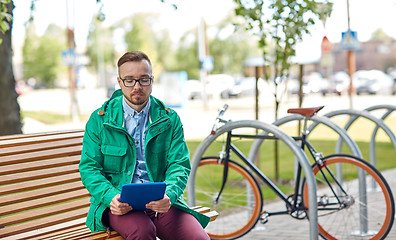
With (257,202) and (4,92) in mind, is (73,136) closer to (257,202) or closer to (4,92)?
(257,202)

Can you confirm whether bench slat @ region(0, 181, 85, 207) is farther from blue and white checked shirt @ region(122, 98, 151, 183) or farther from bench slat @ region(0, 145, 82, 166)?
blue and white checked shirt @ region(122, 98, 151, 183)

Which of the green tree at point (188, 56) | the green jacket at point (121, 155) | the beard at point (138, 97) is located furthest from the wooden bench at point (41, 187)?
the green tree at point (188, 56)

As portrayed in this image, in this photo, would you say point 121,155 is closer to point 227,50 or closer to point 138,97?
point 138,97

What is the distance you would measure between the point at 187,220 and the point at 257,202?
1680 millimetres

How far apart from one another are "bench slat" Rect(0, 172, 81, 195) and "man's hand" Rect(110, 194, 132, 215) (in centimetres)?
110

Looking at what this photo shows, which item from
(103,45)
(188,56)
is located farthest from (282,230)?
(103,45)

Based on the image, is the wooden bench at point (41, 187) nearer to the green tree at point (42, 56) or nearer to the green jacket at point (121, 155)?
the green jacket at point (121, 155)

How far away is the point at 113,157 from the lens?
10.1 ft

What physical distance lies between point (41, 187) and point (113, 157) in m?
1.08

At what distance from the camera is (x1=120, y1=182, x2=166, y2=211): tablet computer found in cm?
271

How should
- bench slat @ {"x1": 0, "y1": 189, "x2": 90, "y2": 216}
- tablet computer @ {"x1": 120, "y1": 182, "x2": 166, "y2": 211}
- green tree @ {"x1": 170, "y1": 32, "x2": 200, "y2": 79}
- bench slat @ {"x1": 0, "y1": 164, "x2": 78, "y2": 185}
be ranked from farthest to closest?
1. green tree @ {"x1": 170, "y1": 32, "x2": 200, "y2": 79}
2. bench slat @ {"x1": 0, "y1": 164, "x2": 78, "y2": 185}
3. bench slat @ {"x1": 0, "y1": 189, "x2": 90, "y2": 216}
4. tablet computer @ {"x1": 120, "y1": 182, "x2": 166, "y2": 211}

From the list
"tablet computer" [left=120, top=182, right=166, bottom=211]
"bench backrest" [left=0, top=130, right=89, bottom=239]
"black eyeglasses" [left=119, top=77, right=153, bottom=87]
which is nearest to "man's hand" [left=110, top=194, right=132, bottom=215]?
"tablet computer" [left=120, top=182, right=166, bottom=211]

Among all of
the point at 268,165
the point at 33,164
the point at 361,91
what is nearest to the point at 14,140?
the point at 33,164

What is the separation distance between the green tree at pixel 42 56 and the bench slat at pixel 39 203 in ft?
255
